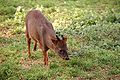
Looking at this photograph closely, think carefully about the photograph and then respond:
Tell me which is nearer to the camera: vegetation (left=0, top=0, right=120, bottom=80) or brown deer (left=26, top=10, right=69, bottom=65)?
brown deer (left=26, top=10, right=69, bottom=65)

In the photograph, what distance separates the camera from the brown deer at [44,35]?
8.26m

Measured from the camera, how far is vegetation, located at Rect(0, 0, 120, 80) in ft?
27.7

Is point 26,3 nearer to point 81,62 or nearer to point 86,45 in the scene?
point 86,45

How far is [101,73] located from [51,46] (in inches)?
56.8

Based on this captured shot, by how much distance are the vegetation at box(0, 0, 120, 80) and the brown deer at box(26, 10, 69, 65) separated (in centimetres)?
48

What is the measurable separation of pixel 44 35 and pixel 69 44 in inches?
92.5

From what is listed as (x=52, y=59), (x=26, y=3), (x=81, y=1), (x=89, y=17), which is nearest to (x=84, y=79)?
(x=52, y=59)

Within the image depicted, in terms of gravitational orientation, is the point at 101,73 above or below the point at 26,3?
below

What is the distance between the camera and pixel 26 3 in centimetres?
1666

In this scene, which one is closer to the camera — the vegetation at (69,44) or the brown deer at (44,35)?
the brown deer at (44,35)

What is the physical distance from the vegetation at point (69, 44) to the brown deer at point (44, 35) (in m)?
0.48

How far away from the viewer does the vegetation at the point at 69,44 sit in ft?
27.7

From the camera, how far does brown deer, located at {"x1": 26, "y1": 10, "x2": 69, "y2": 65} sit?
8.26 metres

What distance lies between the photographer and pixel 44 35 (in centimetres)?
875
